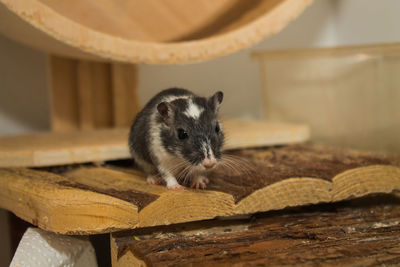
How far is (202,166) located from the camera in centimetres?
193

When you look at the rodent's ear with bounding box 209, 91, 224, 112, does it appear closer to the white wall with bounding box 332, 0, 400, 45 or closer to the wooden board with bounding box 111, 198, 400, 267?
the wooden board with bounding box 111, 198, 400, 267

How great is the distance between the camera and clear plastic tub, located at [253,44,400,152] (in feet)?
9.32

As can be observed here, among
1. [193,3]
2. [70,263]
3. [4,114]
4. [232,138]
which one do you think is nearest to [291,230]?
[70,263]

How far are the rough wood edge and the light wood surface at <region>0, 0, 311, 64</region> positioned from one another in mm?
637

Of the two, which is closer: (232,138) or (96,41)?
(96,41)

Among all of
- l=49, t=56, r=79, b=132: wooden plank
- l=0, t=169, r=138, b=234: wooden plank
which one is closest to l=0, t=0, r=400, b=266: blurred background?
l=49, t=56, r=79, b=132: wooden plank

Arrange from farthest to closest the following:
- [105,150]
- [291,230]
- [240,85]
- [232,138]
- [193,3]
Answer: [240,85], [193,3], [232,138], [105,150], [291,230]

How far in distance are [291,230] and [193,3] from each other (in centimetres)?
178

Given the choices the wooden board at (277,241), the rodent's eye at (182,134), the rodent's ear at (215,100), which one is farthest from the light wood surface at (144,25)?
the wooden board at (277,241)

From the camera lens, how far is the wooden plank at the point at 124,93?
3.50 metres

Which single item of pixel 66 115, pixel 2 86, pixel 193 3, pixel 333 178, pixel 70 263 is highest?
pixel 193 3

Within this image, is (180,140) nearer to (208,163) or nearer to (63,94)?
(208,163)

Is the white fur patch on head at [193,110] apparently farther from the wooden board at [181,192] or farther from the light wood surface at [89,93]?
the light wood surface at [89,93]

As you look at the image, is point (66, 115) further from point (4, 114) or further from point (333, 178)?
point (333, 178)
